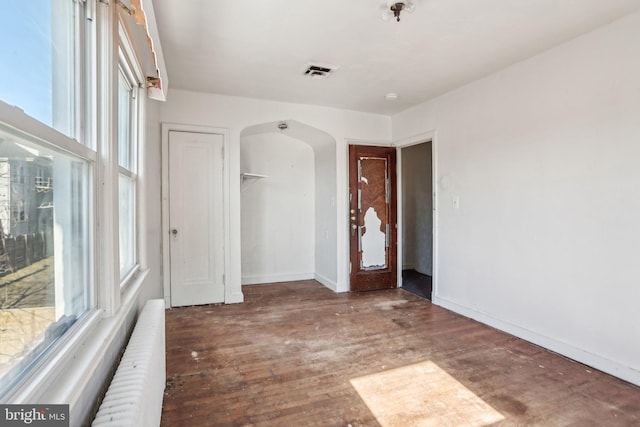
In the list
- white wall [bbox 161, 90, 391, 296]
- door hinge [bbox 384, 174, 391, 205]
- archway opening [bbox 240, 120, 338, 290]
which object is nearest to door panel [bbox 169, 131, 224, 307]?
white wall [bbox 161, 90, 391, 296]

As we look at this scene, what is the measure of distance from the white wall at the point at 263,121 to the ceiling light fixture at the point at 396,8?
7.35ft

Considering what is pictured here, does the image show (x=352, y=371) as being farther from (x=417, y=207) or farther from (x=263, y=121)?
(x=417, y=207)

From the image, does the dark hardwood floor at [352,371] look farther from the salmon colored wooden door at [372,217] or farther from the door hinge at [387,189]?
the door hinge at [387,189]

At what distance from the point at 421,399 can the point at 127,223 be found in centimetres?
224

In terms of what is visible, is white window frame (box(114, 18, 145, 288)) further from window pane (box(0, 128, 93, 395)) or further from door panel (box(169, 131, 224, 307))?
door panel (box(169, 131, 224, 307))

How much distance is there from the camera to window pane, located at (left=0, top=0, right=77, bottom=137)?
2.63 ft

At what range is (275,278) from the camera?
507 cm

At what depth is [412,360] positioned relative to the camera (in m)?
2.52

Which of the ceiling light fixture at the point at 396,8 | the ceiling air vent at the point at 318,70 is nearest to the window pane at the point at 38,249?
the ceiling light fixture at the point at 396,8

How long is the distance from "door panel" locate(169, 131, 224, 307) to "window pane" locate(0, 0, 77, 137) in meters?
2.68

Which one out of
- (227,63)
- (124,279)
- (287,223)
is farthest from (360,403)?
(287,223)

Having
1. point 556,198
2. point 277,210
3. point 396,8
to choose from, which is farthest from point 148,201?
point 556,198

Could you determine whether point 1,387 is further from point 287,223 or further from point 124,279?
point 287,223

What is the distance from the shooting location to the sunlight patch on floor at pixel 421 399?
72.3 inches
